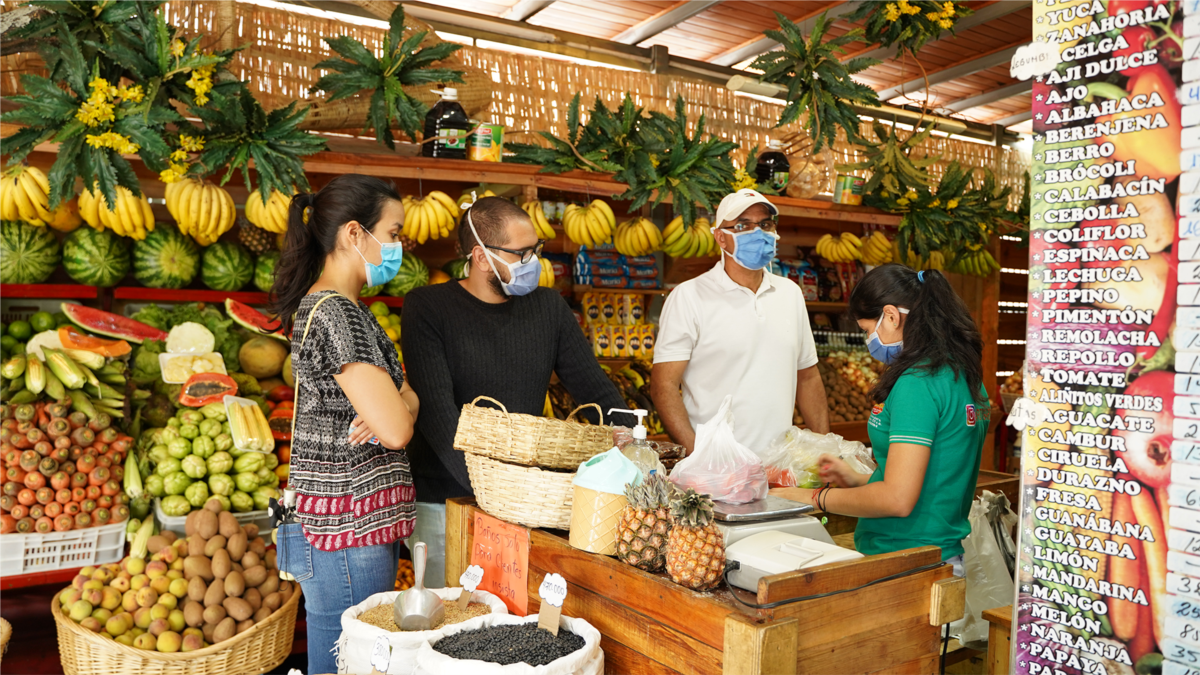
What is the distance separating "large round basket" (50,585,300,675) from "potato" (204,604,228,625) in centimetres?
12

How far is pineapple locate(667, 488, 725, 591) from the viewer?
5.06ft

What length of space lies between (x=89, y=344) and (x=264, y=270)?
2.59 ft

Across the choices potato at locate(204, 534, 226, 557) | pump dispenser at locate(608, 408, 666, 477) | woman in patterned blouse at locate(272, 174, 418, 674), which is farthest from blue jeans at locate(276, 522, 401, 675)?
potato at locate(204, 534, 226, 557)

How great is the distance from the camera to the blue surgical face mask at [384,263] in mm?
2287

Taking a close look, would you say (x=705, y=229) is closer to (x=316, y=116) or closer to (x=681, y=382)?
(x=681, y=382)

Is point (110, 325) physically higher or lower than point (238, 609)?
higher

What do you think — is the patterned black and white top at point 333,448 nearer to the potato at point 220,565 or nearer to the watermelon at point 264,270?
the potato at point 220,565

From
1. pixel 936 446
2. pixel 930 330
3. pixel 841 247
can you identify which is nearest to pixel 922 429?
pixel 936 446

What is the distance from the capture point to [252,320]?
4.04m

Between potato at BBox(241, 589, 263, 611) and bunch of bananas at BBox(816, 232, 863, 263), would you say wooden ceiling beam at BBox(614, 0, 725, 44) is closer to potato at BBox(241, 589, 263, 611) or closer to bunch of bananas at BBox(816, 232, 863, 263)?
bunch of bananas at BBox(816, 232, 863, 263)

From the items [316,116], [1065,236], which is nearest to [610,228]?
[316,116]

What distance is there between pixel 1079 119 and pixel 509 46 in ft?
15.8

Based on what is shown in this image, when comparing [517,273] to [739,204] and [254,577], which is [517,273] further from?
[254,577]

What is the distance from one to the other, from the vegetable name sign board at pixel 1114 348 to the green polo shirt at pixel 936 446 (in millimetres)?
670
